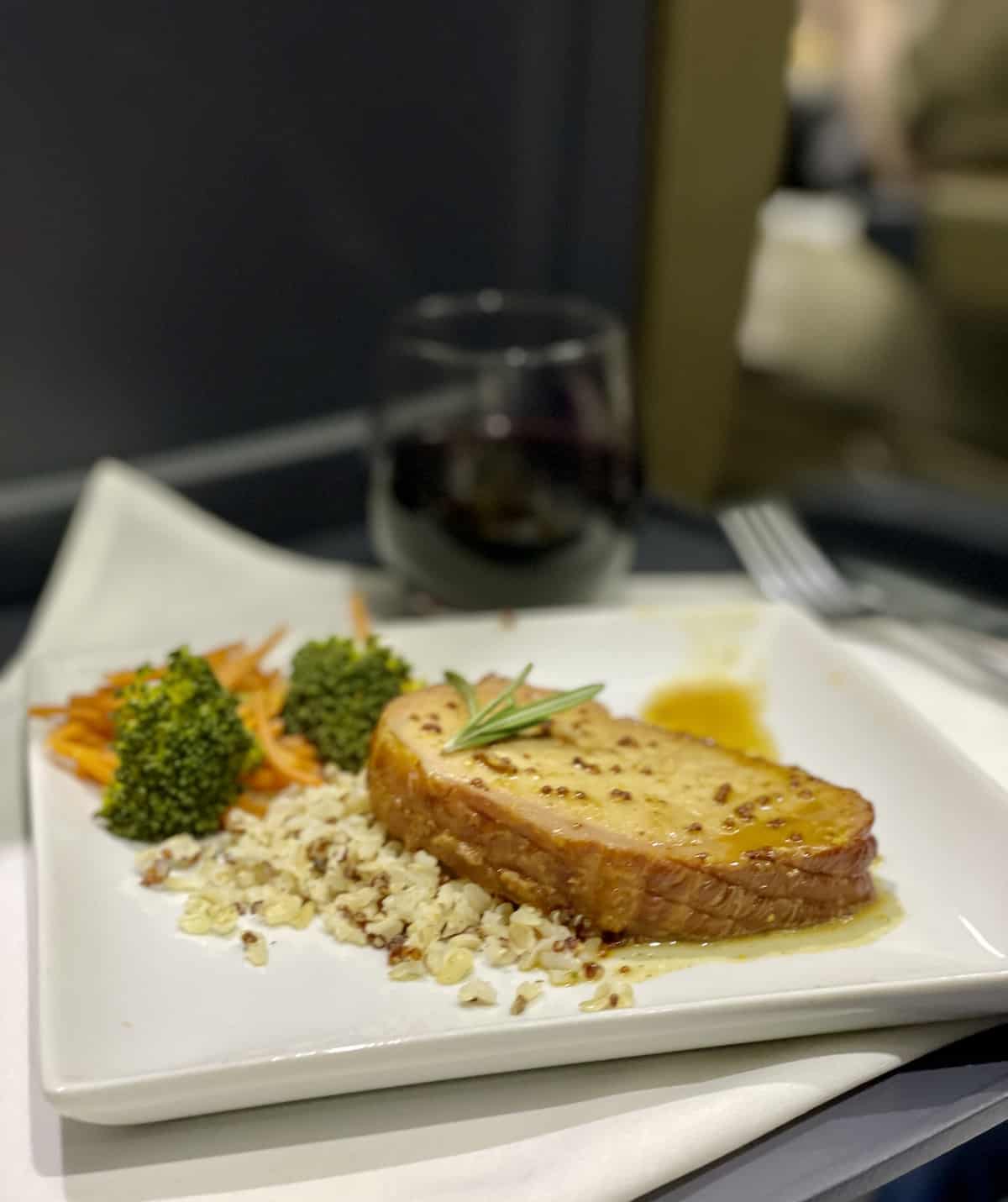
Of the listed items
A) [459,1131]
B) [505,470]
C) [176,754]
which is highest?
[505,470]

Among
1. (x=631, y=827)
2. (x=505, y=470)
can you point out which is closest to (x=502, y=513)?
(x=505, y=470)

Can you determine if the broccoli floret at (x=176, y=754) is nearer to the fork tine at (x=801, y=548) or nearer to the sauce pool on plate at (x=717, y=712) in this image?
the sauce pool on plate at (x=717, y=712)

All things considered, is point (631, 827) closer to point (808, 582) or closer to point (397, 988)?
point (397, 988)

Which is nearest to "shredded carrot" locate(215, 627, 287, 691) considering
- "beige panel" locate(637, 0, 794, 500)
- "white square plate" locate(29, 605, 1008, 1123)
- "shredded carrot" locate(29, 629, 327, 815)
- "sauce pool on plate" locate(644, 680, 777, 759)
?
"shredded carrot" locate(29, 629, 327, 815)

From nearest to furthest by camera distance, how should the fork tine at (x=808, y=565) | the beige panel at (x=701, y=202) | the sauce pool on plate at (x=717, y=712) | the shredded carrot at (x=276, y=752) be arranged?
the shredded carrot at (x=276, y=752), the sauce pool on plate at (x=717, y=712), the fork tine at (x=808, y=565), the beige panel at (x=701, y=202)

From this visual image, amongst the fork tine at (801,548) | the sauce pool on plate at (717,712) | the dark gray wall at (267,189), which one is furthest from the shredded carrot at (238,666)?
the fork tine at (801,548)

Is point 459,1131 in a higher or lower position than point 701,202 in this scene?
lower

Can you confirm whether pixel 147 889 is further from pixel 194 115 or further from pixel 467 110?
pixel 467 110

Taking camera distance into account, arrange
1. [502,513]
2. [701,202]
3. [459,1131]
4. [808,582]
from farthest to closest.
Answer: [701,202] → [808,582] → [502,513] → [459,1131]

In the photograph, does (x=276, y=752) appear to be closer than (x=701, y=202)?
Yes
